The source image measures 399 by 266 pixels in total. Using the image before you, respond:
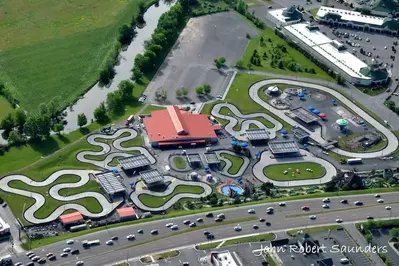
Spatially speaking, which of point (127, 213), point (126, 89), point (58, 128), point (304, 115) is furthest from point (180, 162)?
point (304, 115)

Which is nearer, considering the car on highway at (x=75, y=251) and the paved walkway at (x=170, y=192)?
the car on highway at (x=75, y=251)

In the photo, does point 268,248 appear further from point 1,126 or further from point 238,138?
point 1,126

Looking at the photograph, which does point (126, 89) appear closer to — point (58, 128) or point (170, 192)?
point (58, 128)

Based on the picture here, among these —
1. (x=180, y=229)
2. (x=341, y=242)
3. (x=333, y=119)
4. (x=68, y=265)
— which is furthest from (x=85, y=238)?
(x=333, y=119)

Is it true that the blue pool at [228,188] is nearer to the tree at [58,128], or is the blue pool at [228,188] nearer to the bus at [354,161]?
the bus at [354,161]

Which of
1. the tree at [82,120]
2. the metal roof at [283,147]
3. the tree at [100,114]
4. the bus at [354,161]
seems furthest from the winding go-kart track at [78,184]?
the bus at [354,161]

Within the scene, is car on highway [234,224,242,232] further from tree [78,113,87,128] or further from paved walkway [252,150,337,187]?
tree [78,113,87,128]

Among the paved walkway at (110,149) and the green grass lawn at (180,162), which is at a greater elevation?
the green grass lawn at (180,162)
